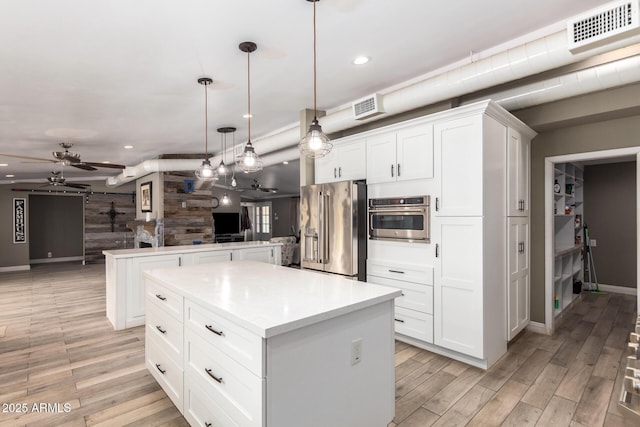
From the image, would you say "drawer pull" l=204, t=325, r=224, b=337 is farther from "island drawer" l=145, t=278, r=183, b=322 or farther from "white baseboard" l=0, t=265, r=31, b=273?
"white baseboard" l=0, t=265, r=31, b=273

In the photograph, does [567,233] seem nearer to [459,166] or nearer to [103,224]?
[459,166]

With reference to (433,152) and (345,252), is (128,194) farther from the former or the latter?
(433,152)

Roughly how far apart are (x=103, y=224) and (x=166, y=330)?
10349 mm

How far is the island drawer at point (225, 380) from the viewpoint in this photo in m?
1.49

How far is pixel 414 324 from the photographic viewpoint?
3.40 metres

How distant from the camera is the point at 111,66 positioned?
3.04 m

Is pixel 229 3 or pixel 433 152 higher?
pixel 229 3

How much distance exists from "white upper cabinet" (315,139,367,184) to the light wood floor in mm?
1950

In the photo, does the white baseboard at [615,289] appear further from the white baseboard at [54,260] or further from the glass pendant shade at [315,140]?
the white baseboard at [54,260]

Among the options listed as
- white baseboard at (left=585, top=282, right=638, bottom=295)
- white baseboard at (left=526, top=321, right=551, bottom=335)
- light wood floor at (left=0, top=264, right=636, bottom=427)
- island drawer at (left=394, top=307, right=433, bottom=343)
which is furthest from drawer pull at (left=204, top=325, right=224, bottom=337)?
white baseboard at (left=585, top=282, right=638, bottom=295)

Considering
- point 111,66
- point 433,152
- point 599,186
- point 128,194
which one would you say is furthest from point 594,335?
point 128,194

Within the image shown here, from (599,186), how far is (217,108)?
6.33 m

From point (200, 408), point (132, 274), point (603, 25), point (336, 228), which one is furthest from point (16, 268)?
point (603, 25)

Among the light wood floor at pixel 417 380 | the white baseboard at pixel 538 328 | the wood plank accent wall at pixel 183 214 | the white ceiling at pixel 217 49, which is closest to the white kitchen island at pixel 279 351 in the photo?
the light wood floor at pixel 417 380
